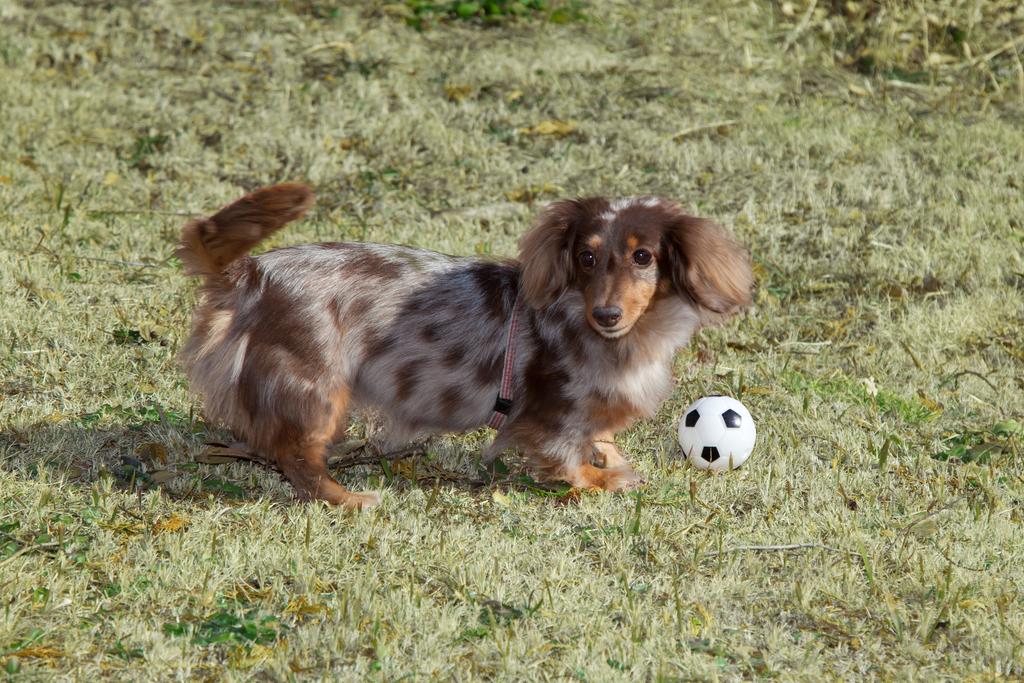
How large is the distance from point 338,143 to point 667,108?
7.99 feet

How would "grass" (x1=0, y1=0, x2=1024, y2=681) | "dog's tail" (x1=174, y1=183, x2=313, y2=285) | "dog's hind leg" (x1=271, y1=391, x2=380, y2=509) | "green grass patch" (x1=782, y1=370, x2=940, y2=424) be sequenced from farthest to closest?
1. "green grass patch" (x1=782, y1=370, x2=940, y2=424)
2. "dog's hind leg" (x1=271, y1=391, x2=380, y2=509)
3. "dog's tail" (x1=174, y1=183, x2=313, y2=285)
4. "grass" (x1=0, y1=0, x2=1024, y2=681)

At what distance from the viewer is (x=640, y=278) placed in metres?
4.49

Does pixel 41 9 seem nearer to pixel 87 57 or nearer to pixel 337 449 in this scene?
pixel 87 57

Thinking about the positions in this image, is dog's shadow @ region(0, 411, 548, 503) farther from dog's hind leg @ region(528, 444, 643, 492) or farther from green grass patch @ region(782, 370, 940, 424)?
green grass patch @ region(782, 370, 940, 424)

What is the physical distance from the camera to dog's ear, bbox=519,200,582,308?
454cm

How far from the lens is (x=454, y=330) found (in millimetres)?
4719

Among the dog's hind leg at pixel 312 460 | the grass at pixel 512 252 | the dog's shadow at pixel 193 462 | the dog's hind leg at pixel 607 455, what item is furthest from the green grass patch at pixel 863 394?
the dog's hind leg at pixel 312 460

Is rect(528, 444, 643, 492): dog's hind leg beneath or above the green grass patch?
beneath

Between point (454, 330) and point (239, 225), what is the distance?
0.90 metres

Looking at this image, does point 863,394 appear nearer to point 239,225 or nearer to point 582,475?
point 582,475

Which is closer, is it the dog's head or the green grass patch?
the dog's head

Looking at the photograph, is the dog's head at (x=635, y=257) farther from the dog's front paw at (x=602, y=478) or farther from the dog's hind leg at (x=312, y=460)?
the dog's hind leg at (x=312, y=460)

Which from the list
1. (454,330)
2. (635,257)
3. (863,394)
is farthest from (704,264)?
(863,394)

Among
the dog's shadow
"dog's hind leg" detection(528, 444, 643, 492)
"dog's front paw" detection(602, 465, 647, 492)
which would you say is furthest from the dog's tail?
"dog's front paw" detection(602, 465, 647, 492)
